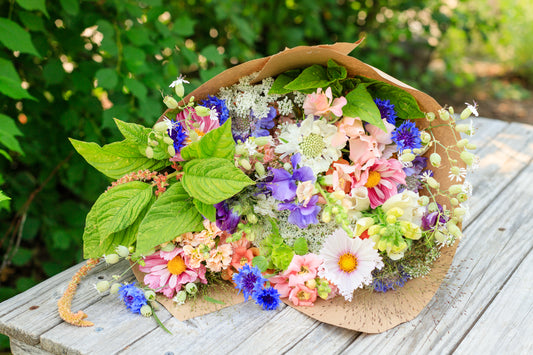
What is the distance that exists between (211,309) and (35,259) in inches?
75.8

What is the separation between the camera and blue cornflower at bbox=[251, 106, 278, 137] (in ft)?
3.64

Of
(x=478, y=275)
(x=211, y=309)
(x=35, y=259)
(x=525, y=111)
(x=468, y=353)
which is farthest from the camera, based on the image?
(x=525, y=111)

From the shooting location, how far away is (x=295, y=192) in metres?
1.03

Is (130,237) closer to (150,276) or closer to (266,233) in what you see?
(150,276)

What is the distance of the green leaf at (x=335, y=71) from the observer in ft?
3.44

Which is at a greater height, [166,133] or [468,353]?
[166,133]

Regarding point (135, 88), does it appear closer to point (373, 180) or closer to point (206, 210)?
point (206, 210)

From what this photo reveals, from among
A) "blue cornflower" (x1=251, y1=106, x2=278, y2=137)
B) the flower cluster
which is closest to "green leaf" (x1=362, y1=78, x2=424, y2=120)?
the flower cluster

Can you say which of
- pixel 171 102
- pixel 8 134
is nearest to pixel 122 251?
pixel 171 102

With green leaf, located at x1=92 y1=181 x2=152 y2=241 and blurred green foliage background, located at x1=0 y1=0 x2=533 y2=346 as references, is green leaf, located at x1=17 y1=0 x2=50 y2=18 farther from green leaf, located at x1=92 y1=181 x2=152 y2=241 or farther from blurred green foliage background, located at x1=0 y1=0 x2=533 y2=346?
green leaf, located at x1=92 y1=181 x2=152 y2=241

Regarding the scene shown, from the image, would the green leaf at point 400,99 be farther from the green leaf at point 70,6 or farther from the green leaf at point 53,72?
the green leaf at point 53,72

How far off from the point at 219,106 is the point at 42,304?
0.60m

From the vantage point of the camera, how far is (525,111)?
4.22 metres

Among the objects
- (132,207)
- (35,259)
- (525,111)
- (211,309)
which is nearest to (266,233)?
(211,309)
